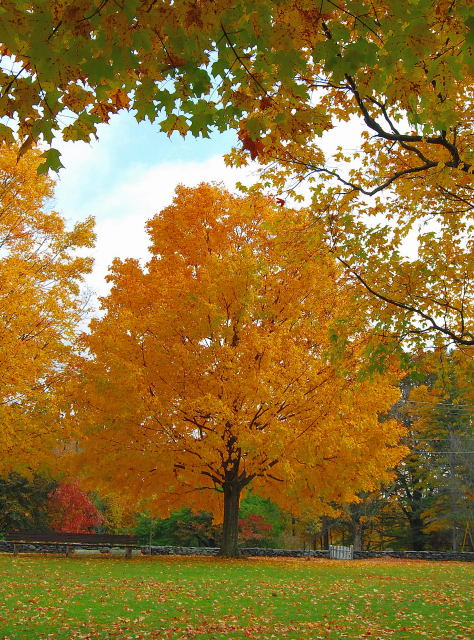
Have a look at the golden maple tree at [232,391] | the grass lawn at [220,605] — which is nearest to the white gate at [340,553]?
the golden maple tree at [232,391]

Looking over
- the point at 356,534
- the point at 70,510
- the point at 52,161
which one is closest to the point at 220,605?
the point at 52,161

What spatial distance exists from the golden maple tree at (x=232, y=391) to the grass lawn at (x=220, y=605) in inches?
97.7

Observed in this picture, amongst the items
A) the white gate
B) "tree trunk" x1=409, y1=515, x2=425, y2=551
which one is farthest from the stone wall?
"tree trunk" x1=409, y1=515, x2=425, y2=551

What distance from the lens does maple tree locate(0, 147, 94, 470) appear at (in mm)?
10969

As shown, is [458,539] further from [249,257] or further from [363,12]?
[363,12]

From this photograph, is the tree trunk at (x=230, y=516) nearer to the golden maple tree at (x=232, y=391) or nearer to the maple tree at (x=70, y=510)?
the golden maple tree at (x=232, y=391)

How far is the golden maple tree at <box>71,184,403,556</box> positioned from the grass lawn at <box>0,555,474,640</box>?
248 cm

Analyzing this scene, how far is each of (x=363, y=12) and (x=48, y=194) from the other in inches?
434

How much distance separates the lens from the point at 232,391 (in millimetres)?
11852

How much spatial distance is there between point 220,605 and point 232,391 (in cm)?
538

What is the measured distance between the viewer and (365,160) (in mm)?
7605

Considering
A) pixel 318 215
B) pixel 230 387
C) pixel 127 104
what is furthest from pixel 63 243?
pixel 127 104

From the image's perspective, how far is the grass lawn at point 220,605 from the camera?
539cm

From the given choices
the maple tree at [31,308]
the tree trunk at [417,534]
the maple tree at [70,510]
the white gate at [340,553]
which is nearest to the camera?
the maple tree at [31,308]
